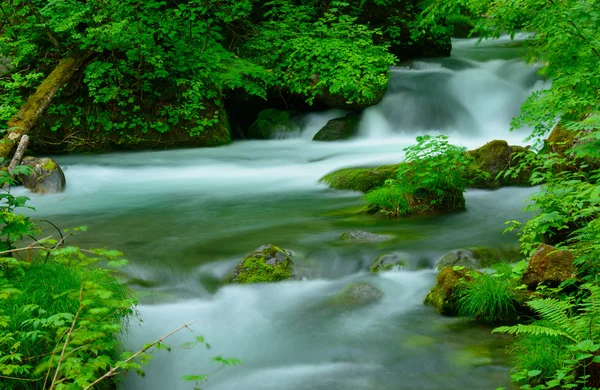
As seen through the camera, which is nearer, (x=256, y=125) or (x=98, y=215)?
(x=98, y=215)

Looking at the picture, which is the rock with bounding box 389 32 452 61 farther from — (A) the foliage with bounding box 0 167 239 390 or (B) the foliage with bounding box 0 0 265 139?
(A) the foliage with bounding box 0 167 239 390

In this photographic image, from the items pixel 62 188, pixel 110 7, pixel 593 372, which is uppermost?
pixel 110 7

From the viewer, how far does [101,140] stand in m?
12.6

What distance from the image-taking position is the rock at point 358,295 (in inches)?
202

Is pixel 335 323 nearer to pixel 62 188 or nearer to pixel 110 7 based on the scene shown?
pixel 62 188

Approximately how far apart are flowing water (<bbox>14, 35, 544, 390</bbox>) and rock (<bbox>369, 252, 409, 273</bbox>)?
74 millimetres

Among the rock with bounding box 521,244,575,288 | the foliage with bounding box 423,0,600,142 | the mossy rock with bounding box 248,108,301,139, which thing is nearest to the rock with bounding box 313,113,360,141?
the mossy rock with bounding box 248,108,301,139

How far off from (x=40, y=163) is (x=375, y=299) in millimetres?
6834

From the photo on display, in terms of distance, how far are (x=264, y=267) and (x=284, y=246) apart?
753 mm

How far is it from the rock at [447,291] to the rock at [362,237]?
140cm

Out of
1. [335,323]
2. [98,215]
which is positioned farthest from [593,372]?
[98,215]

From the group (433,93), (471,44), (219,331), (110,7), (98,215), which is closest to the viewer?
(219,331)

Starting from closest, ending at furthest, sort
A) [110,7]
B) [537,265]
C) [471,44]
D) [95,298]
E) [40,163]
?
[95,298], [537,265], [40,163], [110,7], [471,44]

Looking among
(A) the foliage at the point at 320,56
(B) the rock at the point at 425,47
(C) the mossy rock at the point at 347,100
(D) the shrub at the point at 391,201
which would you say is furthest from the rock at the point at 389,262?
(B) the rock at the point at 425,47
